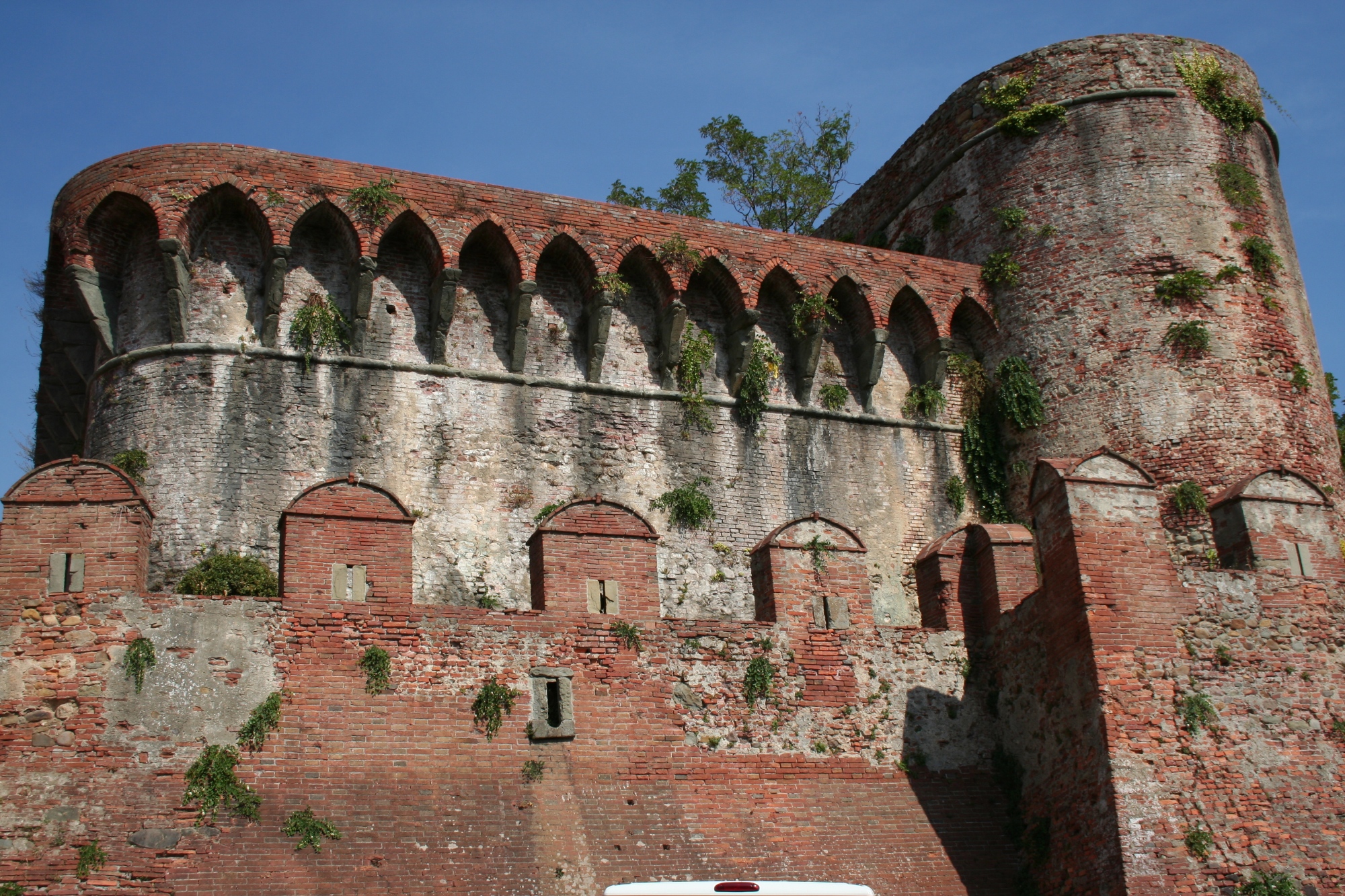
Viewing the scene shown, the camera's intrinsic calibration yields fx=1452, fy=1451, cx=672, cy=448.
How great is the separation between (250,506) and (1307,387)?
40.3 ft

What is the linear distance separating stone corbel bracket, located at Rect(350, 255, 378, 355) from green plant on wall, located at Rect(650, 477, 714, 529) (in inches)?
146

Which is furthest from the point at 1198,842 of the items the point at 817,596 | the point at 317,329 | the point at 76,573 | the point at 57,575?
the point at 317,329

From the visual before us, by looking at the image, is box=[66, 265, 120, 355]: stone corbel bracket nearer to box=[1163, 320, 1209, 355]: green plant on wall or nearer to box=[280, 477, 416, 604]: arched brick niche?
box=[280, 477, 416, 604]: arched brick niche

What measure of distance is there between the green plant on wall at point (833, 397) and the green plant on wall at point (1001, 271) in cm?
264

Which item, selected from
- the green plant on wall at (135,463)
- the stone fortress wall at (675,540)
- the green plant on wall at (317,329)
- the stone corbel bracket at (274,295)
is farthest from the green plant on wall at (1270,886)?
the green plant on wall at (135,463)

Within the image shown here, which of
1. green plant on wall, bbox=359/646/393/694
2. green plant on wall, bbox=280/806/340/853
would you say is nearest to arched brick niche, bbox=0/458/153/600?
green plant on wall, bbox=359/646/393/694

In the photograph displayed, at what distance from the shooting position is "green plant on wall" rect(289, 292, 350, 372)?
624 inches

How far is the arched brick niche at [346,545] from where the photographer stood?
1248 cm

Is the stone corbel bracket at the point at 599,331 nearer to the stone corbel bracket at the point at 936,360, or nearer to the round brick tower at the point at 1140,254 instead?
the stone corbel bracket at the point at 936,360

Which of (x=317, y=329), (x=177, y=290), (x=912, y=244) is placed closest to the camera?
(x=177, y=290)

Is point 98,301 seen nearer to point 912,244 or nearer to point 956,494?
point 956,494

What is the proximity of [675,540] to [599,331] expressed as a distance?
8.54ft

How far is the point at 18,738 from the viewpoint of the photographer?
1098 centimetres

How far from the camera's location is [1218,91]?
19.0 m
